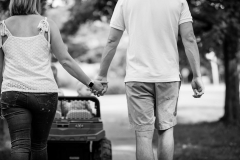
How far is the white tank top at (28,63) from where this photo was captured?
387 cm

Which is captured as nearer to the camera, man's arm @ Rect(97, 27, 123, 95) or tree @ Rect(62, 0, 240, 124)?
man's arm @ Rect(97, 27, 123, 95)

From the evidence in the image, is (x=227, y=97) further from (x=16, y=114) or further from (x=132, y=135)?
(x=16, y=114)

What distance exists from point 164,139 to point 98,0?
6.95 meters

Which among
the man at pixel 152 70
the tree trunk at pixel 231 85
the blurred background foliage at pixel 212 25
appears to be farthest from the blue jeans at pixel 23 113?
the tree trunk at pixel 231 85

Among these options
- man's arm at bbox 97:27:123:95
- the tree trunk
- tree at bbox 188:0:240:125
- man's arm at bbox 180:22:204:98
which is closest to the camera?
man's arm at bbox 180:22:204:98

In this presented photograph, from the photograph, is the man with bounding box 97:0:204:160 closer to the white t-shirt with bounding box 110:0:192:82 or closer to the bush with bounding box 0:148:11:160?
the white t-shirt with bounding box 110:0:192:82

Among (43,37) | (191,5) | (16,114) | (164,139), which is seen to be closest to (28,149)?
(16,114)

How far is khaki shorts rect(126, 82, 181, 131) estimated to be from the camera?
4297 millimetres

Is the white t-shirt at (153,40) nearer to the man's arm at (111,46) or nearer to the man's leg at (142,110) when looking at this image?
the man's leg at (142,110)

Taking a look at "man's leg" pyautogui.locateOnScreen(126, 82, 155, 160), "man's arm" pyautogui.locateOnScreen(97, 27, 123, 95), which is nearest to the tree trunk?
"man's arm" pyautogui.locateOnScreen(97, 27, 123, 95)

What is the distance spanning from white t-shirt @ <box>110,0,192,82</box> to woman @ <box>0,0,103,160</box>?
712 mm

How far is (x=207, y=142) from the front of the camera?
8.92 m

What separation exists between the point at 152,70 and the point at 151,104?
1.05ft

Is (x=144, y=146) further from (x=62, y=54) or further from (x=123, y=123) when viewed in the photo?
(x=123, y=123)
